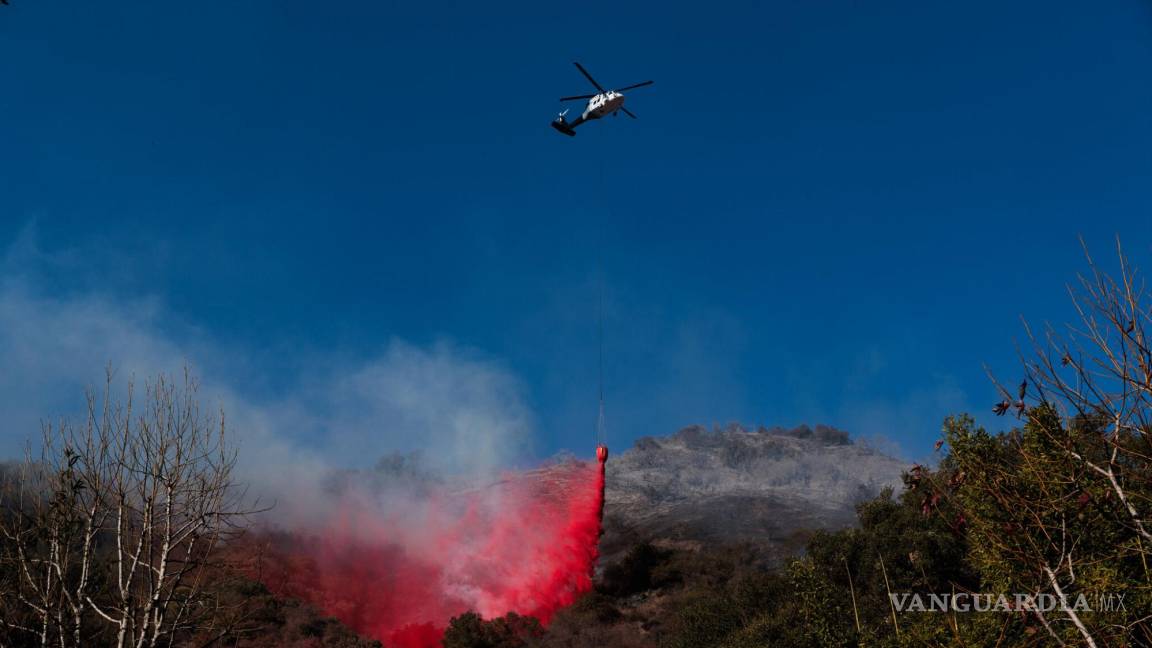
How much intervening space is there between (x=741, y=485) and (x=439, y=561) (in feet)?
223

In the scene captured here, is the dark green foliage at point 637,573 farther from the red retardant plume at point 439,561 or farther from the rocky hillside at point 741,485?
the rocky hillside at point 741,485

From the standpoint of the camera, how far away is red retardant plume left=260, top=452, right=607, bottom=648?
81.8m

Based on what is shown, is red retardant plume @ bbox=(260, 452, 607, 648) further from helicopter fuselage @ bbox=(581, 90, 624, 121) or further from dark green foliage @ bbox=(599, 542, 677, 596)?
helicopter fuselage @ bbox=(581, 90, 624, 121)

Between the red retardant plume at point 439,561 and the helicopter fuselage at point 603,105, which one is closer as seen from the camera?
the helicopter fuselage at point 603,105

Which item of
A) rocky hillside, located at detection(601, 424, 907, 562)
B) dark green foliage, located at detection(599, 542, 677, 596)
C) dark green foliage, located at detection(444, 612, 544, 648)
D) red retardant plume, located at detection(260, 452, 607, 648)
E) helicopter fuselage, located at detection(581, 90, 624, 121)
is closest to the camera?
helicopter fuselage, located at detection(581, 90, 624, 121)

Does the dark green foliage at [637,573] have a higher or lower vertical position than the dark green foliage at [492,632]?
higher

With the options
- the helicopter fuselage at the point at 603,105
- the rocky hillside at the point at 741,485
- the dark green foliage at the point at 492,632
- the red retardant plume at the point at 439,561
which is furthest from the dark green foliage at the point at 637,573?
the helicopter fuselage at the point at 603,105

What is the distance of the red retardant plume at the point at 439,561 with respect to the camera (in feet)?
268

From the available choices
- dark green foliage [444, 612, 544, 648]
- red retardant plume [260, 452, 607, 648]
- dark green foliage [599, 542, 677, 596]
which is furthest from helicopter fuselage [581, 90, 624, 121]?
dark green foliage [599, 542, 677, 596]

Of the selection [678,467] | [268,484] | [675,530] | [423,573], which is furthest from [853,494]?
[268,484]

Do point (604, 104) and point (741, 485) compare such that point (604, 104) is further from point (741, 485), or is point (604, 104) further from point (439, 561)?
point (741, 485)

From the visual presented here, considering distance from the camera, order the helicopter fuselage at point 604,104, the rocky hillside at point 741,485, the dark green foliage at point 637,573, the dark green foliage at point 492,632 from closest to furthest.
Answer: the helicopter fuselage at point 604,104 → the dark green foliage at point 492,632 → the dark green foliage at point 637,573 → the rocky hillside at point 741,485

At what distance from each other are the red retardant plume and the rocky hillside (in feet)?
26.3

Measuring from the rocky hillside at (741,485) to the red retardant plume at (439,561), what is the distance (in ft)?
26.3
